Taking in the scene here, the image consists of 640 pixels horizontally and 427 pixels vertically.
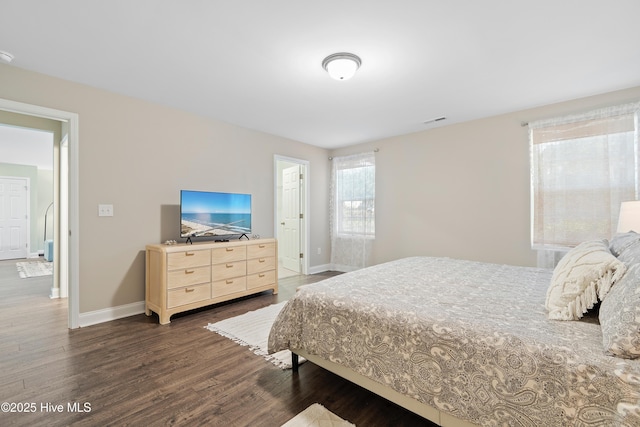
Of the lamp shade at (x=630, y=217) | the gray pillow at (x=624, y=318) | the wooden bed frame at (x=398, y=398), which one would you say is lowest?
the wooden bed frame at (x=398, y=398)

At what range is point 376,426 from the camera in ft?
4.84

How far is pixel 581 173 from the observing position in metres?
3.07

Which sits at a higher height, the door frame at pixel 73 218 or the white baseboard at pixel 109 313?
the door frame at pixel 73 218

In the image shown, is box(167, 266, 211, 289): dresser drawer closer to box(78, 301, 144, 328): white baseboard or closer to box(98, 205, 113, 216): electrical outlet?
box(78, 301, 144, 328): white baseboard

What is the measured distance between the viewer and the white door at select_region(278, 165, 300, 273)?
17.5 feet

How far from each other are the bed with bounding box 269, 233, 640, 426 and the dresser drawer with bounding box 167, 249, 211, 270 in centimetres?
162

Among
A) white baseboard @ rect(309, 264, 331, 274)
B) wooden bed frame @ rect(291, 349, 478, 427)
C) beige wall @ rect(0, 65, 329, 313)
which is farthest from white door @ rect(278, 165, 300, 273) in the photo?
wooden bed frame @ rect(291, 349, 478, 427)

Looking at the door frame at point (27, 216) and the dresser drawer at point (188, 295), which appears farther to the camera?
the door frame at point (27, 216)

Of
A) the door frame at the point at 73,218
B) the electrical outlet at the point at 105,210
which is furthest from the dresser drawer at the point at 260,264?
the door frame at the point at 73,218

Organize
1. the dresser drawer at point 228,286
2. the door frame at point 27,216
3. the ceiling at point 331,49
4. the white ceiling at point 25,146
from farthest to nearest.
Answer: the door frame at point 27,216
the white ceiling at point 25,146
the dresser drawer at point 228,286
the ceiling at point 331,49

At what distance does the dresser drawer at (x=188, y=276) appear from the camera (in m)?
2.94

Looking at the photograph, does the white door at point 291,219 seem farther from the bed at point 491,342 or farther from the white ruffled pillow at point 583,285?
the white ruffled pillow at point 583,285

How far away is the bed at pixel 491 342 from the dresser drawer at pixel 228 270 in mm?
1658

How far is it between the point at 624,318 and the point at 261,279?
3.48m
